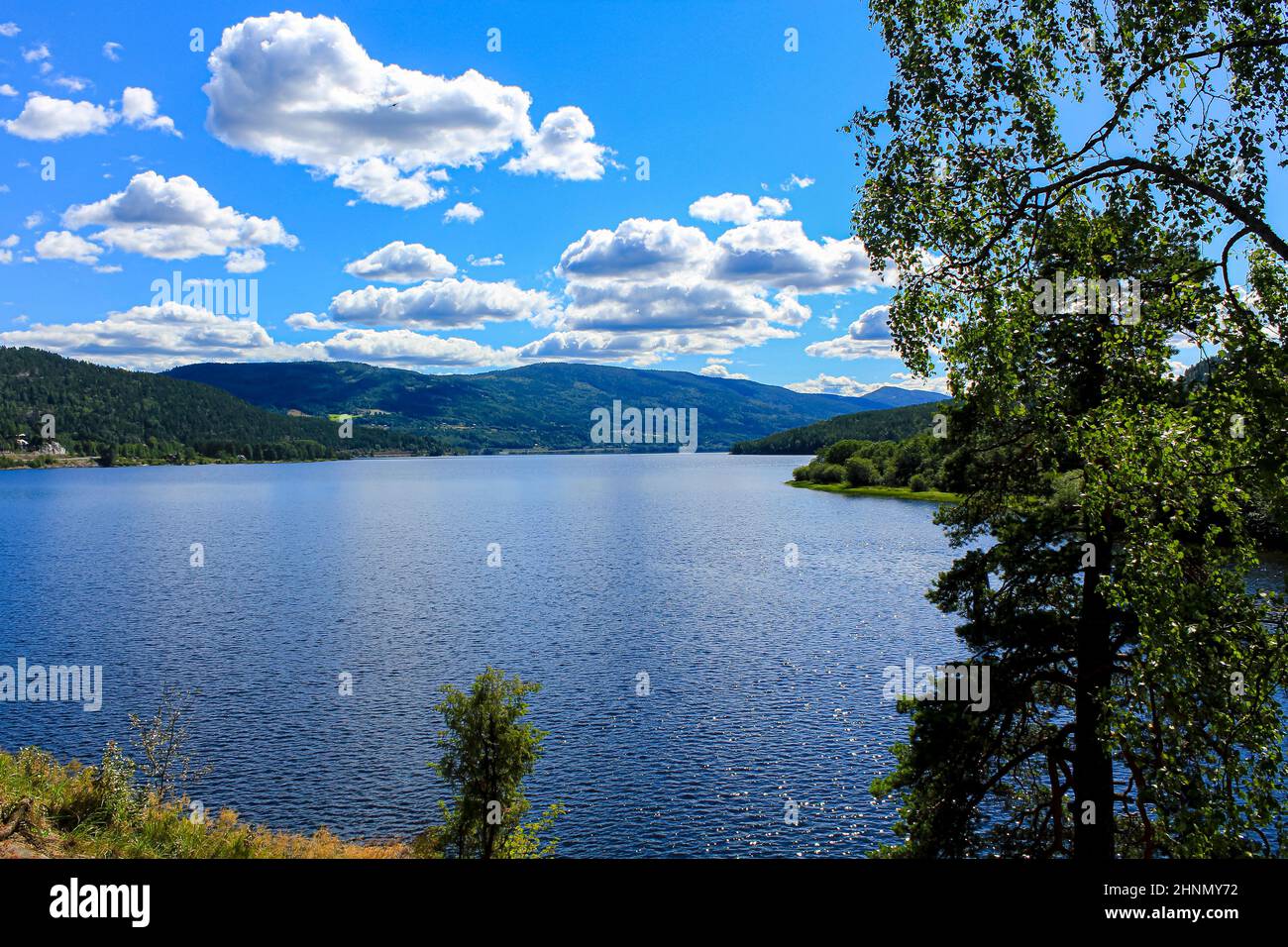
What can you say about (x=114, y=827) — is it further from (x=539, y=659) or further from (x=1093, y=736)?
(x=539, y=659)

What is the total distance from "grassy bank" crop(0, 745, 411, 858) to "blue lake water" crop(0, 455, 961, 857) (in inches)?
110

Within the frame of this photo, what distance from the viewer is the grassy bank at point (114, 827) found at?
16.6m

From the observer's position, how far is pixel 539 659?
49.8 m

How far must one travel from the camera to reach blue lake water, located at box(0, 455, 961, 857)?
3144cm

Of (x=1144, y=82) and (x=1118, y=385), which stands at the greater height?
(x=1144, y=82)

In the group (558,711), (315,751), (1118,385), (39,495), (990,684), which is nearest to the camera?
(1118,385)

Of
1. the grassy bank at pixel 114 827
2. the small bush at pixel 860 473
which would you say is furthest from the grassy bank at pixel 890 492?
the grassy bank at pixel 114 827

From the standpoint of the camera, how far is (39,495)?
18000cm

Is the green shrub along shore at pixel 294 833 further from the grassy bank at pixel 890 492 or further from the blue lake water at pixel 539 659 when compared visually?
the grassy bank at pixel 890 492

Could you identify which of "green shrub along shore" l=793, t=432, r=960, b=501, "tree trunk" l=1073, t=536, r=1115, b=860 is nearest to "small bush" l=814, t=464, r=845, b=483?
"green shrub along shore" l=793, t=432, r=960, b=501

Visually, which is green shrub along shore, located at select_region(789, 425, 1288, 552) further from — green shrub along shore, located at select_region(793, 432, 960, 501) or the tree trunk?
the tree trunk
